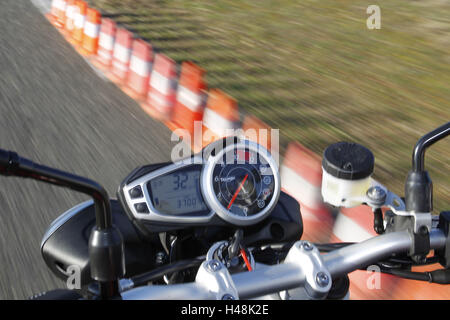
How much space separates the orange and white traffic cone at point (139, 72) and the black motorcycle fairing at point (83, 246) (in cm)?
578

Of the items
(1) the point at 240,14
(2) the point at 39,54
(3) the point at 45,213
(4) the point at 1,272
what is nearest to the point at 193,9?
(1) the point at 240,14

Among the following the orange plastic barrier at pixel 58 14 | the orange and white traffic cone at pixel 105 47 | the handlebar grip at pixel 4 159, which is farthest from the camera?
the orange plastic barrier at pixel 58 14

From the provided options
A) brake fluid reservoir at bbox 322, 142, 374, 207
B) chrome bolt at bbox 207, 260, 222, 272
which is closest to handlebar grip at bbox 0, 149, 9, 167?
chrome bolt at bbox 207, 260, 222, 272

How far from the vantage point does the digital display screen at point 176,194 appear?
84.1 inches

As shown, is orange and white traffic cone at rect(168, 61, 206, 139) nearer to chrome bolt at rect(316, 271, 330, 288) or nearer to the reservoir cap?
the reservoir cap

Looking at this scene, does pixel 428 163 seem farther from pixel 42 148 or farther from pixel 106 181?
pixel 42 148

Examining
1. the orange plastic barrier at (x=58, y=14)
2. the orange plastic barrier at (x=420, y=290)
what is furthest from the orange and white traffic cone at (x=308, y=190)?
the orange plastic barrier at (x=58, y=14)

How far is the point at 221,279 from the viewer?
Result: 5.35ft

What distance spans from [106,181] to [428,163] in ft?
11.6

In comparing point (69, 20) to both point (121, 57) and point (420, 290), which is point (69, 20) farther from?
point (420, 290)

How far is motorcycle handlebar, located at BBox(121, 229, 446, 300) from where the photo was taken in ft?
5.26

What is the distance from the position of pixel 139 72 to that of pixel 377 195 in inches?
261

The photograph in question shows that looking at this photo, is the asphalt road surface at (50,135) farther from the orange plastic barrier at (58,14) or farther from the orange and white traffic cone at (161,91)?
the orange plastic barrier at (58,14)

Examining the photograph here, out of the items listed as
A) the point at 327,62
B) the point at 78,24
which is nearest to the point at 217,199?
the point at 327,62
